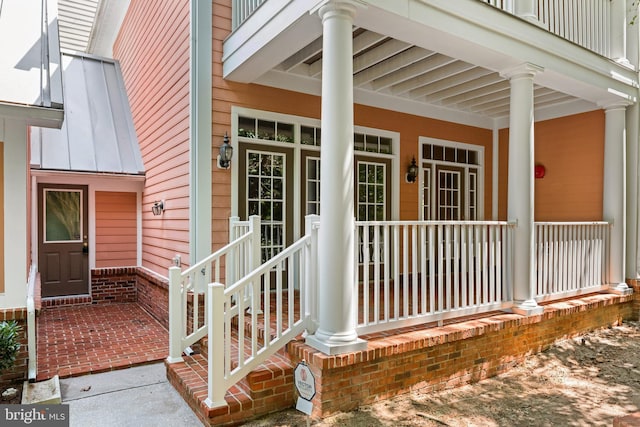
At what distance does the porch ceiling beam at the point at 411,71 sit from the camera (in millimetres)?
5016

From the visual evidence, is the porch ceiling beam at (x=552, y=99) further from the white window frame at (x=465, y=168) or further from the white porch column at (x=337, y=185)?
the white porch column at (x=337, y=185)

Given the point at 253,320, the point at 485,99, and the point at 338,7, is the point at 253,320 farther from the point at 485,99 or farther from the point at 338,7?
the point at 485,99

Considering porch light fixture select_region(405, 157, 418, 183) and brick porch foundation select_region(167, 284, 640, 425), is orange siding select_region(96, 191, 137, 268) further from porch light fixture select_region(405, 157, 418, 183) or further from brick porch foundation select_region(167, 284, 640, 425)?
porch light fixture select_region(405, 157, 418, 183)

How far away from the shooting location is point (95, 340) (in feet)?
16.6

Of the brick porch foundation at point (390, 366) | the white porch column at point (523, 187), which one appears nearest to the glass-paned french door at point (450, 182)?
the white porch column at point (523, 187)

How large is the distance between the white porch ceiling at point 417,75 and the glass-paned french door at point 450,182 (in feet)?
2.54

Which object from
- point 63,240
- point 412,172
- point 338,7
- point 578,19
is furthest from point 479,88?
point 63,240

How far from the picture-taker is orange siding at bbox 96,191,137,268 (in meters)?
7.30

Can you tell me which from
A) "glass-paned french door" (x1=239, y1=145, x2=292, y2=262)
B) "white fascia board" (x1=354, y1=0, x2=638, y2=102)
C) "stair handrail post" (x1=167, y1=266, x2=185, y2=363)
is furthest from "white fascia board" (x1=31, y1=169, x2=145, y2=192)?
"white fascia board" (x1=354, y1=0, x2=638, y2=102)

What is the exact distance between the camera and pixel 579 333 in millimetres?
5129

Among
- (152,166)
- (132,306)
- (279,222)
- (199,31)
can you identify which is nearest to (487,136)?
(279,222)

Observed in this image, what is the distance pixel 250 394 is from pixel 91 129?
6.06 metres

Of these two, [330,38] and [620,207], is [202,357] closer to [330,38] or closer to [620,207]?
[330,38]

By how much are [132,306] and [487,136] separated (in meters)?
6.90
